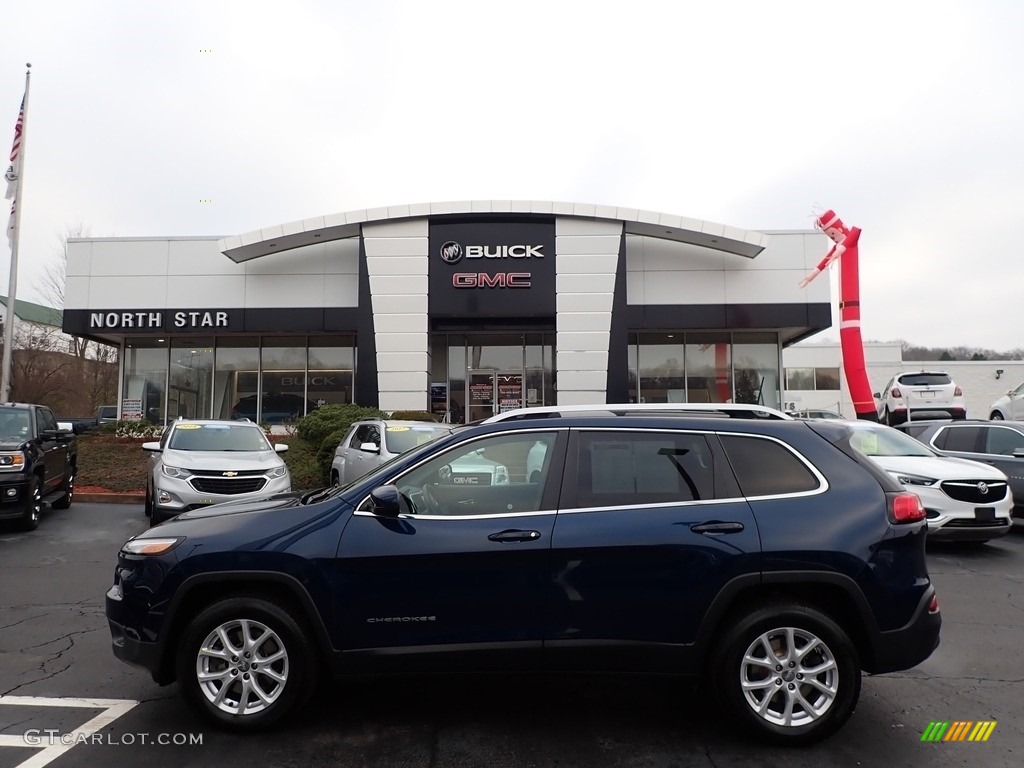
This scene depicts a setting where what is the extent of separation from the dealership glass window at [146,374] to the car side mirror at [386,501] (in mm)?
21836

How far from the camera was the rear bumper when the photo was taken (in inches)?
137

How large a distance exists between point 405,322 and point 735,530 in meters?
17.1

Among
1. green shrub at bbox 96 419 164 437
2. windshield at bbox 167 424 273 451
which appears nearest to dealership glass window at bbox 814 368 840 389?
green shrub at bbox 96 419 164 437

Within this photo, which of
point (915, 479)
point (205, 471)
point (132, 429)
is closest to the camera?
point (915, 479)

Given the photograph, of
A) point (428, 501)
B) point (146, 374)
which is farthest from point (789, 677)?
point (146, 374)

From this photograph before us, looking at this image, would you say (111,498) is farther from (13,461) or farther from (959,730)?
(959,730)

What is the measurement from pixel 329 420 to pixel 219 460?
24.0 ft

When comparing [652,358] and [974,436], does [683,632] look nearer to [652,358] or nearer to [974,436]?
[974,436]

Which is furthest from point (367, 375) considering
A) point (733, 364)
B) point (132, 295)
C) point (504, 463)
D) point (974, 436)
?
Result: point (504, 463)

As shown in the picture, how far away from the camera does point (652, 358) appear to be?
22.1 meters

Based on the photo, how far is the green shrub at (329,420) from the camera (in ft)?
55.5

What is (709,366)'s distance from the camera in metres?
21.9

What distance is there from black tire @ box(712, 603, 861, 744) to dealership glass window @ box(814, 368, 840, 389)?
44.3 meters

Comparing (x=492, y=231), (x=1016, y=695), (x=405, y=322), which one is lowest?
(x=1016, y=695)
